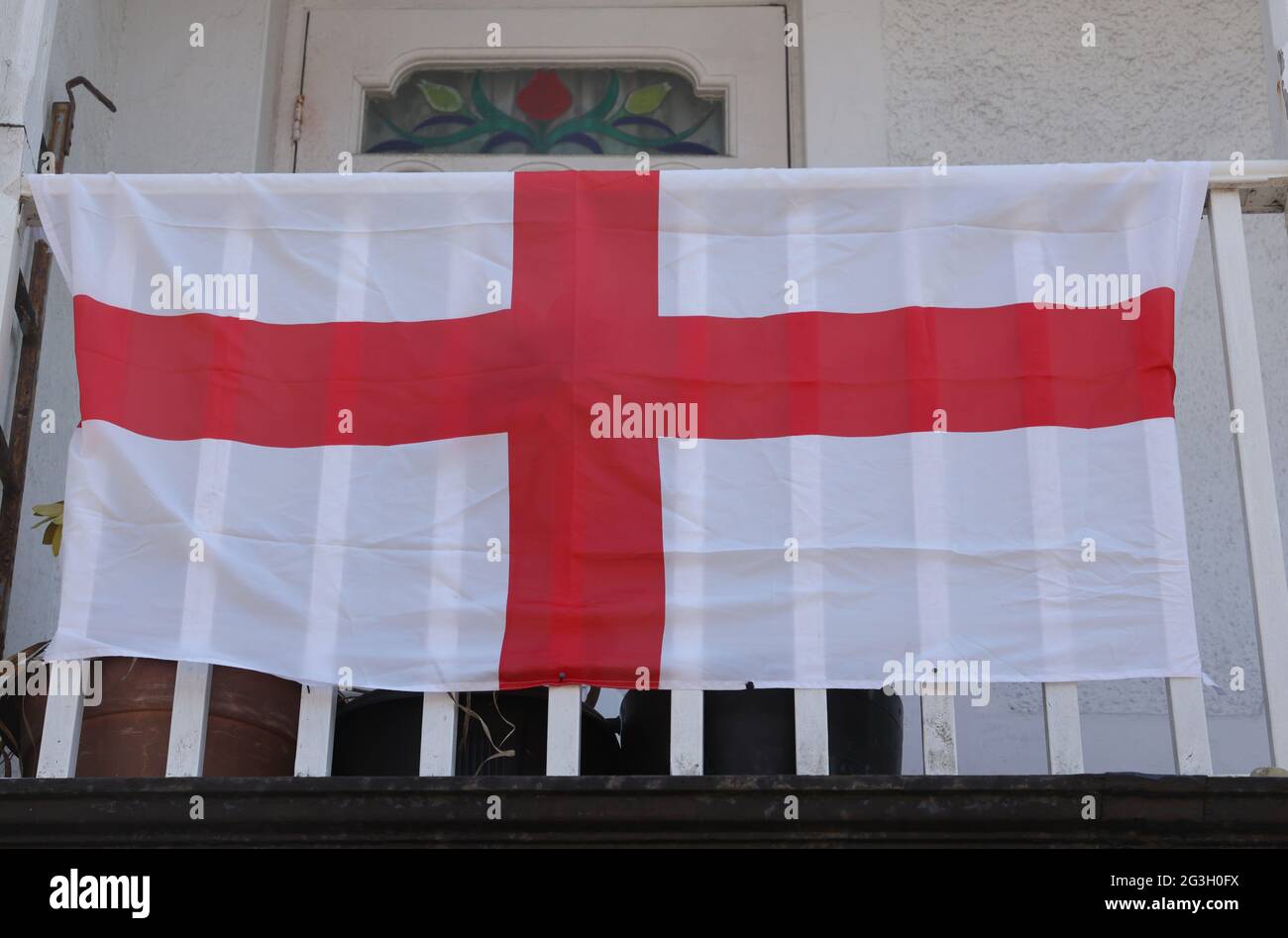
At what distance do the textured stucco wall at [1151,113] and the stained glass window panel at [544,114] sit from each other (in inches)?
27.7

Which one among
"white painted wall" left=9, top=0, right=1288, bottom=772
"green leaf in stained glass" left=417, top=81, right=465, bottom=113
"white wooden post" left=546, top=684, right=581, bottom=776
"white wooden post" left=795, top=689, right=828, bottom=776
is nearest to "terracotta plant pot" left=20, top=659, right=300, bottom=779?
"white wooden post" left=546, top=684, right=581, bottom=776

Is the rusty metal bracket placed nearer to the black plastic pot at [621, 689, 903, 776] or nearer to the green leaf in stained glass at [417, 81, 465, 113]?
the green leaf in stained glass at [417, 81, 465, 113]

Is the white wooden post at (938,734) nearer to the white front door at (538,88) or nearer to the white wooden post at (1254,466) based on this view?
the white wooden post at (1254,466)

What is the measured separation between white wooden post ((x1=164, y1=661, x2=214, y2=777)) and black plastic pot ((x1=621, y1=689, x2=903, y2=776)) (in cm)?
86

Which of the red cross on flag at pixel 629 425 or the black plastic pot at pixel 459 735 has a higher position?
the red cross on flag at pixel 629 425

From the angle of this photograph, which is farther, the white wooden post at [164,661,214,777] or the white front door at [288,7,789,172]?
the white front door at [288,7,789,172]

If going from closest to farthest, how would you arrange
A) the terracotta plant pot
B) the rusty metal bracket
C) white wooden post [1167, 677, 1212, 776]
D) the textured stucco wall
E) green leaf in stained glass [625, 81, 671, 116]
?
1. white wooden post [1167, 677, 1212, 776]
2. the terracotta plant pot
3. the rusty metal bracket
4. the textured stucco wall
5. green leaf in stained glass [625, 81, 671, 116]

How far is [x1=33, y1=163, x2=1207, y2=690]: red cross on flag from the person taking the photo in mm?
3312

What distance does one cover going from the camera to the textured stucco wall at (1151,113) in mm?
4871

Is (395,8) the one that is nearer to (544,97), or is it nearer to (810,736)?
(544,97)

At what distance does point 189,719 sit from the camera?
128 inches

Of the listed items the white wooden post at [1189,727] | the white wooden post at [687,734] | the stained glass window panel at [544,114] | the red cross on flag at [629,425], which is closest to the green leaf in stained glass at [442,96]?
the stained glass window panel at [544,114]
